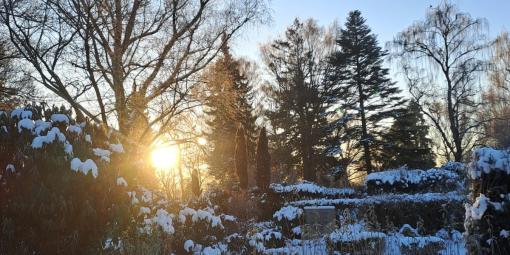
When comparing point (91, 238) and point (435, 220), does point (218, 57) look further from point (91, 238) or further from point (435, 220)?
point (91, 238)

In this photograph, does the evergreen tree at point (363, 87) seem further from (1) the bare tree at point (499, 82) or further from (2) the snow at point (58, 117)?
(2) the snow at point (58, 117)

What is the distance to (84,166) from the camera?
3994mm

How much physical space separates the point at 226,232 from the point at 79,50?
6.44 metres

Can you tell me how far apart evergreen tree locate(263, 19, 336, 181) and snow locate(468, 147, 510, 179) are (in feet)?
71.4

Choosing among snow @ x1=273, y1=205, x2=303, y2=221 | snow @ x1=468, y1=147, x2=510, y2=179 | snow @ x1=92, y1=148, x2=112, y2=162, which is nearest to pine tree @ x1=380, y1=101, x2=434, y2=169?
snow @ x1=273, y1=205, x2=303, y2=221

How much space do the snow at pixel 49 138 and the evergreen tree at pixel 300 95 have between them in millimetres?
23217

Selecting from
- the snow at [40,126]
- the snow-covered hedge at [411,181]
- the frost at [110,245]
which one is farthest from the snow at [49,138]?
the snow-covered hedge at [411,181]

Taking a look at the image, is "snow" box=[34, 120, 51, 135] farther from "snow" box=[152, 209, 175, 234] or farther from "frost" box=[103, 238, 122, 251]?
"snow" box=[152, 209, 175, 234]

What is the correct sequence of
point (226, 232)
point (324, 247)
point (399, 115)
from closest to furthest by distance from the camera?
point (324, 247) → point (226, 232) → point (399, 115)

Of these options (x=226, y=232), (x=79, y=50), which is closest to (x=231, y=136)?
(x=79, y=50)

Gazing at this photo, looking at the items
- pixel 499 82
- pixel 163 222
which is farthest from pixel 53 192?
pixel 499 82

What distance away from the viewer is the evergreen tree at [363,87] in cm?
2759

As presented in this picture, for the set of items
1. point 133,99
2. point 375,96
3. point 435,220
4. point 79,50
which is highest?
point 375,96

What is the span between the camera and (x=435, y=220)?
1091cm
